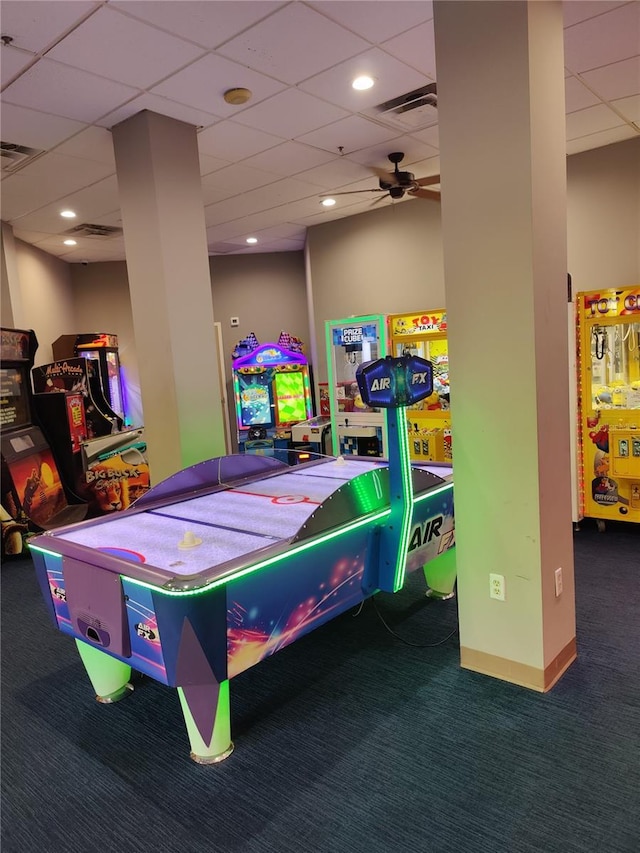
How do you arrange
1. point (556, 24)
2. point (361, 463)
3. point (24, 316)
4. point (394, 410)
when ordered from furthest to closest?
point (24, 316), point (361, 463), point (394, 410), point (556, 24)

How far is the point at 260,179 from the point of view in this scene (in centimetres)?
532

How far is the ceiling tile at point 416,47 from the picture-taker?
3.10 metres

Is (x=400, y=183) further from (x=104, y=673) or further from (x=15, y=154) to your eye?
(x=104, y=673)

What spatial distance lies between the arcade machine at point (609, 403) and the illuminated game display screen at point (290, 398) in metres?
4.02

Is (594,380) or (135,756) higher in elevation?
(594,380)

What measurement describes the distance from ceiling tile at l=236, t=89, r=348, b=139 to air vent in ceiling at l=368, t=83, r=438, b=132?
0.29 metres

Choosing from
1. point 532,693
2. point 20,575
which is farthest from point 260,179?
point 532,693

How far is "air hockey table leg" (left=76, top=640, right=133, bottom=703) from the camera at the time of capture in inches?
102

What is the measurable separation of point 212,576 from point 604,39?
3.66 m

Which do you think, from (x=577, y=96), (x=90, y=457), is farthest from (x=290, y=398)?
(x=577, y=96)

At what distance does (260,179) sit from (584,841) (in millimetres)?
5208

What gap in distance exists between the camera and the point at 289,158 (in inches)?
191

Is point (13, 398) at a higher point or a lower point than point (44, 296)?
lower

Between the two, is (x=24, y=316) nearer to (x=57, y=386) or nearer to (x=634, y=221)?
(x=57, y=386)
